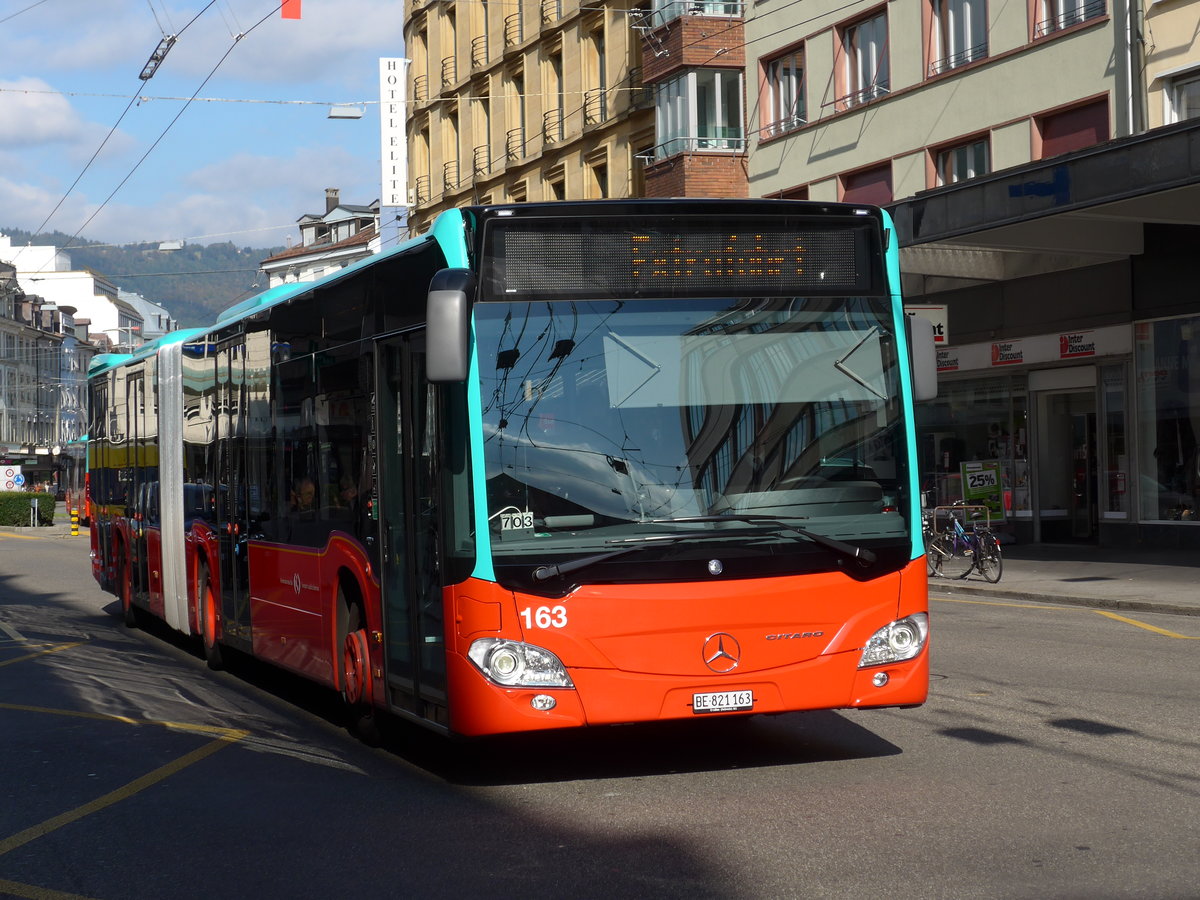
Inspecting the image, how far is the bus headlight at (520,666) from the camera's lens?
7.28 m

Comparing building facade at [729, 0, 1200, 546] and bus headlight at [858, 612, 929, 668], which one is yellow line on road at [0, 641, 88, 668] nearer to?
bus headlight at [858, 612, 929, 668]

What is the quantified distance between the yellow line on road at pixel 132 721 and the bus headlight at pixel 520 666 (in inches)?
121

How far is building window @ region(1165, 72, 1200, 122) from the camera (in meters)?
23.2

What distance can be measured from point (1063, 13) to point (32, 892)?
76.9 feet

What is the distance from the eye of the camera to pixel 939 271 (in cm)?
2688

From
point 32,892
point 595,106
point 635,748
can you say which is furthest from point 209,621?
point 595,106

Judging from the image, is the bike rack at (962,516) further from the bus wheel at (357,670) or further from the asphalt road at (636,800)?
the bus wheel at (357,670)

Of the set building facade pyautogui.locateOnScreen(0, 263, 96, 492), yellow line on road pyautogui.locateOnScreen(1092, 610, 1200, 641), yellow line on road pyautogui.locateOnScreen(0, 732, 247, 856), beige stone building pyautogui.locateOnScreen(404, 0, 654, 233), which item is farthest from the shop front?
building facade pyautogui.locateOnScreen(0, 263, 96, 492)

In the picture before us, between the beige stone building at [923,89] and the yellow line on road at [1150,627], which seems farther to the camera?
the beige stone building at [923,89]

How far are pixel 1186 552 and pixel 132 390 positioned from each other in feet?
50.3

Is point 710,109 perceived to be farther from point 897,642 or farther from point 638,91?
point 897,642

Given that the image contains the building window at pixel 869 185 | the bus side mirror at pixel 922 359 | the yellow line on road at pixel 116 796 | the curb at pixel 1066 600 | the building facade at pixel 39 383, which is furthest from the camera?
the building facade at pixel 39 383

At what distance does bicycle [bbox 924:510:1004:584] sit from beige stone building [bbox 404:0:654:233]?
674 inches

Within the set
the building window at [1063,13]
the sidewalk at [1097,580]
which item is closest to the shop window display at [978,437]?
the sidewalk at [1097,580]
